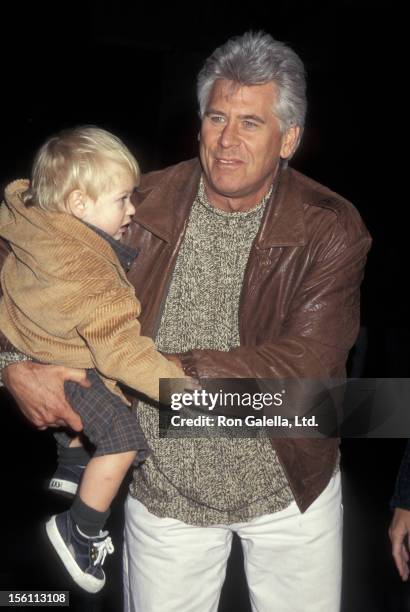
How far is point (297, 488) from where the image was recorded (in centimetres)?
240

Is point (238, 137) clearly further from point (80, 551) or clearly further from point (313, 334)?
point (80, 551)

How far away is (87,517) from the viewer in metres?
2.31

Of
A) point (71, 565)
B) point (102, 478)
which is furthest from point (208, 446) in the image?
point (71, 565)

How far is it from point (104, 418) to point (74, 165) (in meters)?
0.74

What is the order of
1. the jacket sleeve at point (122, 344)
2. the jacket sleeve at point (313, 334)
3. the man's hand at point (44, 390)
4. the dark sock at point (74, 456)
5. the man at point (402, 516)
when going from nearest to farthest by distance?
the jacket sleeve at point (122, 344), the jacket sleeve at point (313, 334), the man's hand at point (44, 390), the man at point (402, 516), the dark sock at point (74, 456)

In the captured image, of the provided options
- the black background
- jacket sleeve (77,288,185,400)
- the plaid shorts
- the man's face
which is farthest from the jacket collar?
the black background

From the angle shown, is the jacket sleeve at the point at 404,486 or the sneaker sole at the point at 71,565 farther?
the jacket sleeve at the point at 404,486

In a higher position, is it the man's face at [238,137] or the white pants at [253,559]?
the man's face at [238,137]

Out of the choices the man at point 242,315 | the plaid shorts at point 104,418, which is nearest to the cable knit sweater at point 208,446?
the man at point 242,315

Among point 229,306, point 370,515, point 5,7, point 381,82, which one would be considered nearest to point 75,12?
point 5,7

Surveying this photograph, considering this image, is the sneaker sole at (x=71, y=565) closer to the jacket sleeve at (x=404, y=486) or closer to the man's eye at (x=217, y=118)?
the jacket sleeve at (x=404, y=486)

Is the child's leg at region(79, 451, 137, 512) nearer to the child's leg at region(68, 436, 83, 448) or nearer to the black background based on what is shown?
the child's leg at region(68, 436, 83, 448)

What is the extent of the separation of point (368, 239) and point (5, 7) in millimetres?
5959

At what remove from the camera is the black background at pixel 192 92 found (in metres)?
6.56
